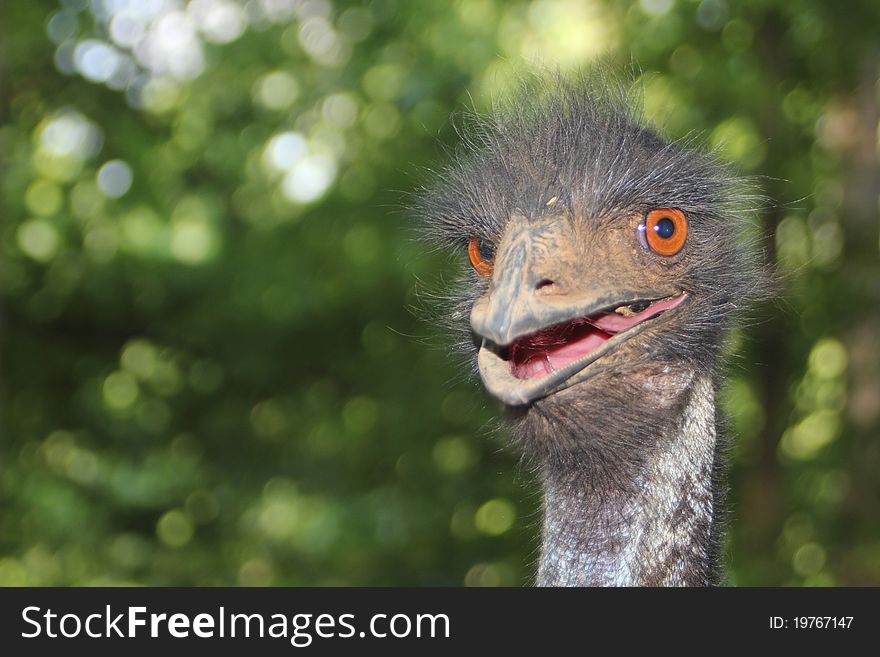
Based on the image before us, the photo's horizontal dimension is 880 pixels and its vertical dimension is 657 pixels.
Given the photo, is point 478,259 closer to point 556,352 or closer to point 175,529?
point 556,352

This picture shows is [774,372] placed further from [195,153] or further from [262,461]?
[195,153]

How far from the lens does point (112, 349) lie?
6.39m

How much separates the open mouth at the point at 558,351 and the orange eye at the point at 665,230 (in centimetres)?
8

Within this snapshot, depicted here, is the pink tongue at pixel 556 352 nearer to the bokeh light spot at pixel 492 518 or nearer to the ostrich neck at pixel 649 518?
the ostrich neck at pixel 649 518

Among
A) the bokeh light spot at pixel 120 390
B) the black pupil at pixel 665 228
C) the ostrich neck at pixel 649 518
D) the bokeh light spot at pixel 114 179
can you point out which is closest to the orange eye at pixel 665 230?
the black pupil at pixel 665 228

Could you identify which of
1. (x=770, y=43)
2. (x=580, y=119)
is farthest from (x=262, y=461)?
(x=580, y=119)

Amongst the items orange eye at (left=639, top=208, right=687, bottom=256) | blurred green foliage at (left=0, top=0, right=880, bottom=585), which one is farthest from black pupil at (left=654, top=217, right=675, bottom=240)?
blurred green foliage at (left=0, top=0, right=880, bottom=585)

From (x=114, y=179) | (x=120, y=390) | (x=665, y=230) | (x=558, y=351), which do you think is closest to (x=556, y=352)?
(x=558, y=351)

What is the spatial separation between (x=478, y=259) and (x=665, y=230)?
34cm

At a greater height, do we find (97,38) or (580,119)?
(97,38)

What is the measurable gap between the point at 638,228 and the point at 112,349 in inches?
207

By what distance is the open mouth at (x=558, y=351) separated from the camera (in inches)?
58.1

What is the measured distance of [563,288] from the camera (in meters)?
1.54

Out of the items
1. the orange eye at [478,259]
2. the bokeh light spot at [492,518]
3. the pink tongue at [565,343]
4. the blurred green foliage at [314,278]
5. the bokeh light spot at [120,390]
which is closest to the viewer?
the pink tongue at [565,343]
